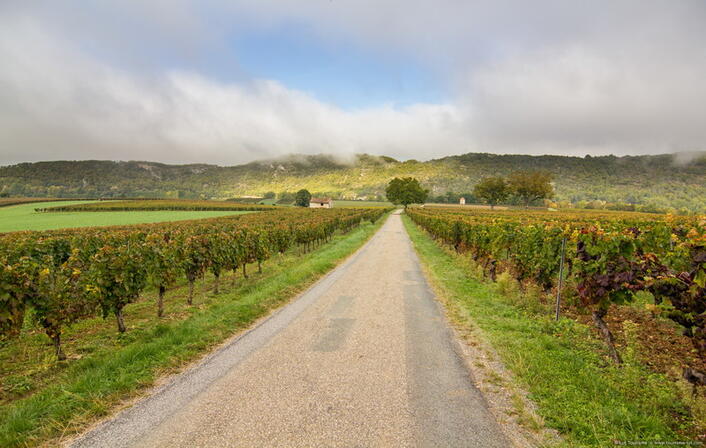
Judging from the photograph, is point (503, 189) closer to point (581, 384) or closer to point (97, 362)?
point (581, 384)

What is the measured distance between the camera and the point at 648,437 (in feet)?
12.3

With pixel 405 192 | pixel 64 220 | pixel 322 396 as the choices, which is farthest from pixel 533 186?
pixel 64 220

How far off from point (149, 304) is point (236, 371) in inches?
325

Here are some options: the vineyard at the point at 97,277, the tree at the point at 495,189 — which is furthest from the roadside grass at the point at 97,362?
the tree at the point at 495,189

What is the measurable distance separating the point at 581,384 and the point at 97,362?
865 cm

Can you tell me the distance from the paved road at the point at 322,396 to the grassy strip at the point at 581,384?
3.10ft

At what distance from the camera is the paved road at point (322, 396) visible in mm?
3875

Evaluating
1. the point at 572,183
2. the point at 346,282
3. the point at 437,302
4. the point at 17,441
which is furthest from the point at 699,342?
the point at 572,183

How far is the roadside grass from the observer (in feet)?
14.4

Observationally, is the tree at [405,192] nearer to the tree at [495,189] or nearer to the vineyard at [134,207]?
the tree at [495,189]

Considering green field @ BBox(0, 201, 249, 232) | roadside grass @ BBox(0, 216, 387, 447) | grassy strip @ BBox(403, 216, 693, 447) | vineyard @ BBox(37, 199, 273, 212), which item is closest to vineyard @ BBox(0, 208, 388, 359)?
roadside grass @ BBox(0, 216, 387, 447)

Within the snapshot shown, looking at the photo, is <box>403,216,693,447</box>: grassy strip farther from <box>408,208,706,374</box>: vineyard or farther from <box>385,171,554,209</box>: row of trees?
<box>385,171,554,209</box>: row of trees

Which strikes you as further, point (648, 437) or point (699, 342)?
point (699, 342)

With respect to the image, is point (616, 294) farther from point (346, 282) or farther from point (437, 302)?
point (346, 282)
